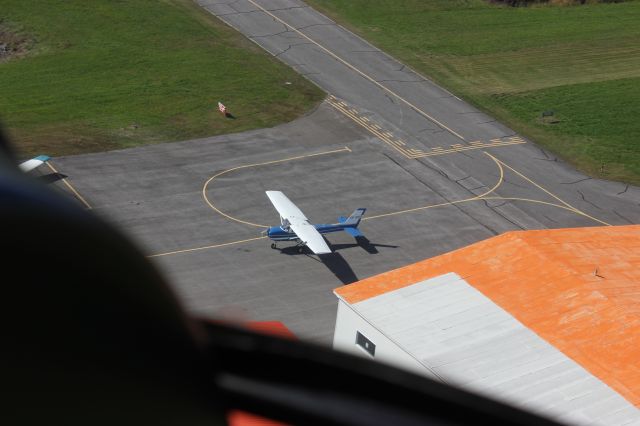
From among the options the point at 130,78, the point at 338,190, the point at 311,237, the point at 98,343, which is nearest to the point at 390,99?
the point at 338,190

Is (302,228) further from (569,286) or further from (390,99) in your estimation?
(390,99)

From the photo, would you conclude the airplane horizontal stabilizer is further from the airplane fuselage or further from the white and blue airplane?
the airplane fuselage

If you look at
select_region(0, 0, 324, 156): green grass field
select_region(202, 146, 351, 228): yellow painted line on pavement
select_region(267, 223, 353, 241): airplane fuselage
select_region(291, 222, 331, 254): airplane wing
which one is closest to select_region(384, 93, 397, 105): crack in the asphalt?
select_region(0, 0, 324, 156): green grass field

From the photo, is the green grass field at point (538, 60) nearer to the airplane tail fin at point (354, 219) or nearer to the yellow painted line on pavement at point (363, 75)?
the yellow painted line on pavement at point (363, 75)

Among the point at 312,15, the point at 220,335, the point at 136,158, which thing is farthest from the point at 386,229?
the point at 220,335

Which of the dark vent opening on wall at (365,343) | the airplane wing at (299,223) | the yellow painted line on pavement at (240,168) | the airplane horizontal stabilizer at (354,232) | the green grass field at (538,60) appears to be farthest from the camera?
the green grass field at (538,60)

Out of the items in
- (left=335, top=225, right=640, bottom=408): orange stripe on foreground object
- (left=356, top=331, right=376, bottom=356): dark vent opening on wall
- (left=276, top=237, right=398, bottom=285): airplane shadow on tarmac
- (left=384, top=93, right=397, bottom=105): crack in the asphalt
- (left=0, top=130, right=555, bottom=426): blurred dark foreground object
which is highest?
(left=0, top=130, right=555, bottom=426): blurred dark foreground object

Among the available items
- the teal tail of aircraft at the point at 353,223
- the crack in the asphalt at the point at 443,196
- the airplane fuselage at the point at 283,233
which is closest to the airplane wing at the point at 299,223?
the airplane fuselage at the point at 283,233
